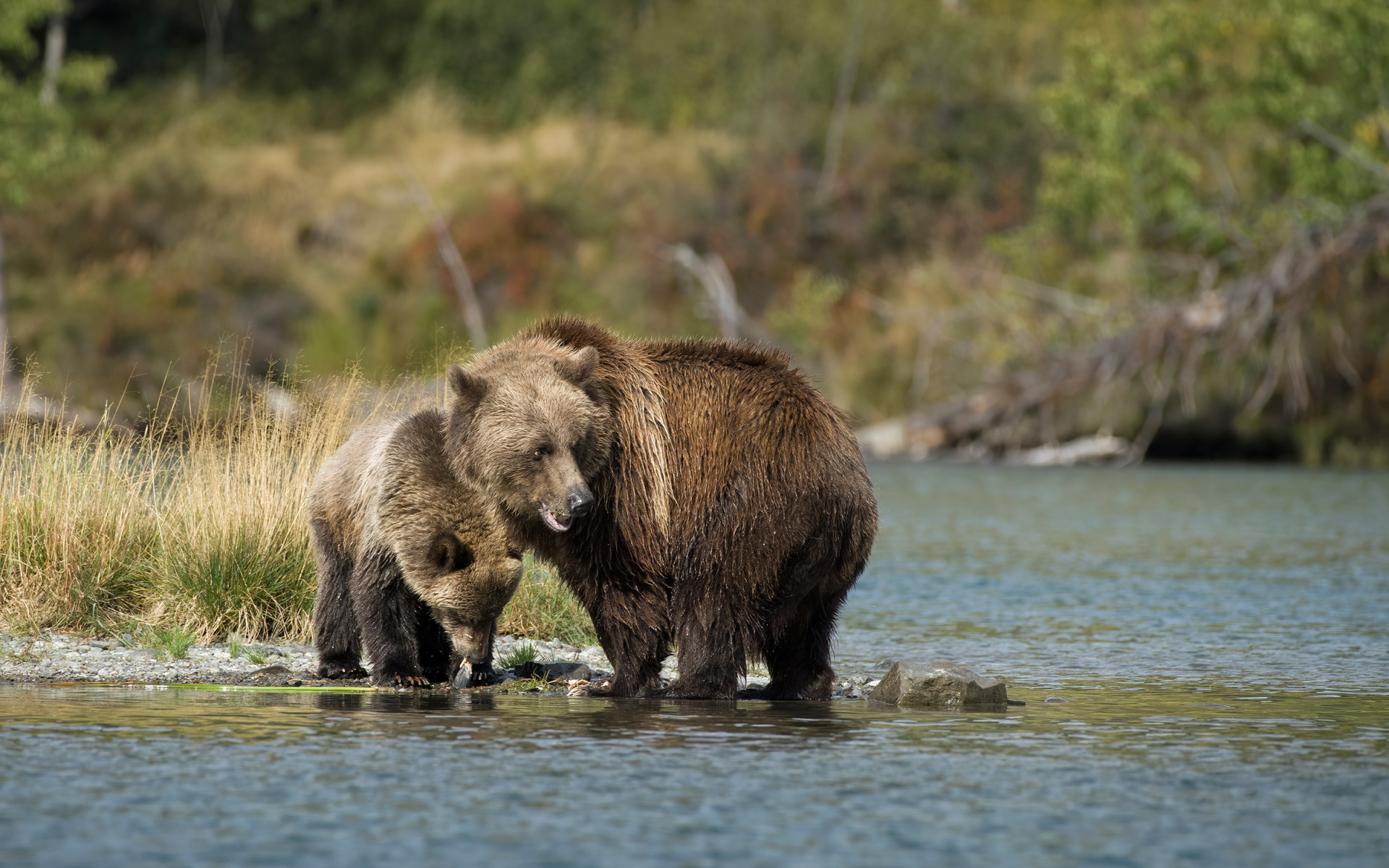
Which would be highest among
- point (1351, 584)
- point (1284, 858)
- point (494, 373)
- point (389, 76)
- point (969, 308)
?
point (389, 76)

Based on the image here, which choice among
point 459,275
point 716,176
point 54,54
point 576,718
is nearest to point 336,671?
point 576,718

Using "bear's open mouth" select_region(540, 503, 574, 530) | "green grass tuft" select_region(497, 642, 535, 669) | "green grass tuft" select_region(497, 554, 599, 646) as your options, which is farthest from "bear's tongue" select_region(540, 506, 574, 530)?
"green grass tuft" select_region(497, 554, 599, 646)

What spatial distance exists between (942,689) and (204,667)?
3.81m

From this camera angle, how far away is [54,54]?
1682 inches

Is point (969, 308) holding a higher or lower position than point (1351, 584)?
higher

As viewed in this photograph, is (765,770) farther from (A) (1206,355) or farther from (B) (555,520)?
(A) (1206,355)

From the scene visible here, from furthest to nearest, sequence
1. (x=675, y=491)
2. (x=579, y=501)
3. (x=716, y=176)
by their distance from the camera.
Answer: (x=716, y=176) < (x=675, y=491) < (x=579, y=501)

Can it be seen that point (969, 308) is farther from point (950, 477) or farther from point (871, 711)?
point (871, 711)

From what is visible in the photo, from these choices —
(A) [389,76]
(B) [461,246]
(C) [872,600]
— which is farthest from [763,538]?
(A) [389,76]

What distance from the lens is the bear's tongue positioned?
7.12 metres

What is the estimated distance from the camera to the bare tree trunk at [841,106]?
42.4 m

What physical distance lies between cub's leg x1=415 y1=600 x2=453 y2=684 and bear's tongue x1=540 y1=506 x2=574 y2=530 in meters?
1.46

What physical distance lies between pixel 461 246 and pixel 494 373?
33896 mm

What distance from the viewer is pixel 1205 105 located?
32.5 m
